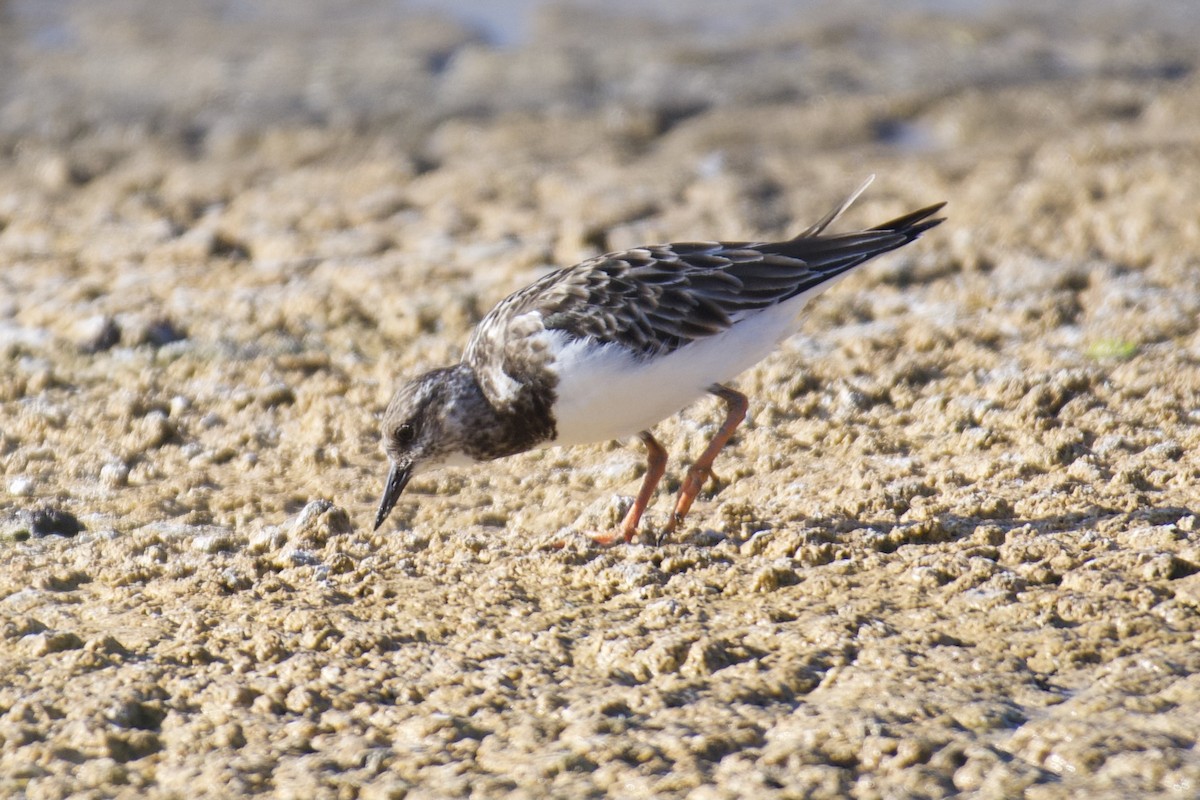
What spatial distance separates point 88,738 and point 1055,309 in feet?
15.1

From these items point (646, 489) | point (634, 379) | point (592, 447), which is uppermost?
point (634, 379)

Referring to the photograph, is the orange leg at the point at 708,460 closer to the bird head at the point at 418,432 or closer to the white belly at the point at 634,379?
the white belly at the point at 634,379

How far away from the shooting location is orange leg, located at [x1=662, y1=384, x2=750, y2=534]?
4699 mm

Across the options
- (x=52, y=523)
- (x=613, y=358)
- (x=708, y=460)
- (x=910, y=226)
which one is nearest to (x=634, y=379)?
(x=613, y=358)

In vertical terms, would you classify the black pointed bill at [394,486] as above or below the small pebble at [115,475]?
below

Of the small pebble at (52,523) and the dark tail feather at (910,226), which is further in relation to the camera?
the dark tail feather at (910,226)

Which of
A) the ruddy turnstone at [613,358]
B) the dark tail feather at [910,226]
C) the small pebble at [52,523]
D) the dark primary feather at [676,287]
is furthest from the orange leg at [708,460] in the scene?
the small pebble at [52,523]

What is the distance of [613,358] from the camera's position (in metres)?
4.61

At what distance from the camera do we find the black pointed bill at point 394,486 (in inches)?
188

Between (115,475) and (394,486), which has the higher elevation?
(115,475)

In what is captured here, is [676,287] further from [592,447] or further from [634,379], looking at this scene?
[592,447]

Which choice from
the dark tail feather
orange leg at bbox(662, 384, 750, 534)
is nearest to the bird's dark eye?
→ orange leg at bbox(662, 384, 750, 534)

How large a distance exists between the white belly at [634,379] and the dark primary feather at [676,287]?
0.17 feet

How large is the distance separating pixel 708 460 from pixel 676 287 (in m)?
0.62
